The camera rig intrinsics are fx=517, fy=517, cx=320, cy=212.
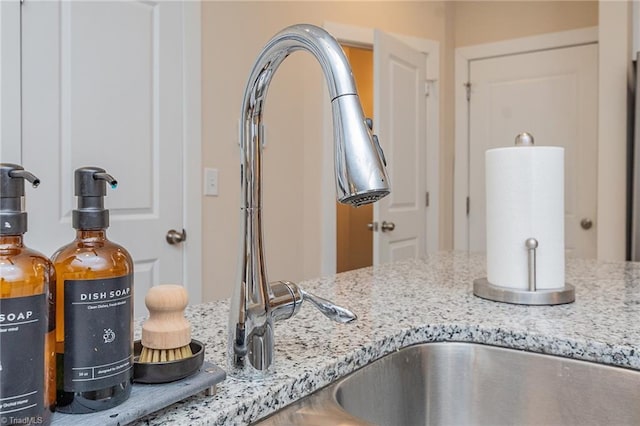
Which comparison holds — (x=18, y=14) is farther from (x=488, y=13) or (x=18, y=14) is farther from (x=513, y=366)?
(x=488, y=13)

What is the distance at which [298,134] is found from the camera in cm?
271

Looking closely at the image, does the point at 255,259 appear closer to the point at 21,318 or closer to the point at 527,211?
the point at 21,318

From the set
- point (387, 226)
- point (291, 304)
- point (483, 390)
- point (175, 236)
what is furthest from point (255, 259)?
point (387, 226)

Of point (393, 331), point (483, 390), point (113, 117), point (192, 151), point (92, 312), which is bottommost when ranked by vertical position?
point (483, 390)

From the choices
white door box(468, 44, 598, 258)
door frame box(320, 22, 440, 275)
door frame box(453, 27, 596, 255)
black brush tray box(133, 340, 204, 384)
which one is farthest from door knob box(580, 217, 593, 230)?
black brush tray box(133, 340, 204, 384)

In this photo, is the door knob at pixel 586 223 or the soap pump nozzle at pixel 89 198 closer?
the soap pump nozzle at pixel 89 198

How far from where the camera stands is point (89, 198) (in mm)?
478

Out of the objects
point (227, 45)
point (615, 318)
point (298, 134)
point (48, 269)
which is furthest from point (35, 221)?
point (615, 318)

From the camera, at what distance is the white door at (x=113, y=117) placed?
1.78m

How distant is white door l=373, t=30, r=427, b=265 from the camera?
2723mm

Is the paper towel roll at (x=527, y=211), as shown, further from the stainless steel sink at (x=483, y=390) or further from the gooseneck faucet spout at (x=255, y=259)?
the gooseneck faucet spout at (x=255, y=259)

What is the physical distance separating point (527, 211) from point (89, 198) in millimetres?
800

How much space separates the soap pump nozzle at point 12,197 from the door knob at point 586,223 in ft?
10.6

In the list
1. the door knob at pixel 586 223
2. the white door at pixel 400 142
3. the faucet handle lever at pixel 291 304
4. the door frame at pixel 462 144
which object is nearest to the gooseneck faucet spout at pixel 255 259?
the faucet handle lever at pixel 291 304
